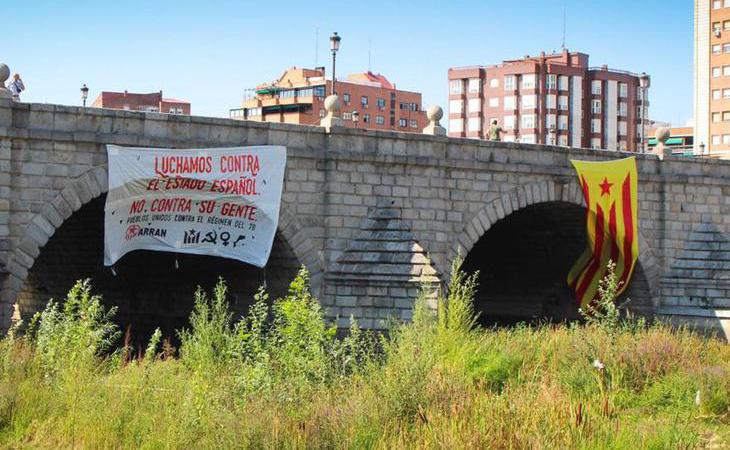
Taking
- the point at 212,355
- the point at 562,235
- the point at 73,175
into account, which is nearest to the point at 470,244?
the point at 562,235

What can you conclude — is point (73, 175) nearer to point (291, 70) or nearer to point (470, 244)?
point (470, 244)

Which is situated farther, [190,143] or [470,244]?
[470,244]

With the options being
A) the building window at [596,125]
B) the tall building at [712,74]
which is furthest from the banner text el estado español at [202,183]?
the building window at [596,125]

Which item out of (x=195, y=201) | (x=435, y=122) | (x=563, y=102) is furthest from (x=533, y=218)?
(x=563, y=102)

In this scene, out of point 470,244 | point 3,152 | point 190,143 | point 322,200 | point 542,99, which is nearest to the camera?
point 3,152

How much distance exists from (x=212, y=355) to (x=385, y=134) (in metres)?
10.8

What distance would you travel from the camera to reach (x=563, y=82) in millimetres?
79312

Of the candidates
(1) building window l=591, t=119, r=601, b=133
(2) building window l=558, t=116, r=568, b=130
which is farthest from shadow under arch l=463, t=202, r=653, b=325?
(1) building window l=591, t=119, r=601, b=133

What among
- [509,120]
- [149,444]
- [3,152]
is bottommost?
[149,444]

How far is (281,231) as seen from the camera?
22.4 m

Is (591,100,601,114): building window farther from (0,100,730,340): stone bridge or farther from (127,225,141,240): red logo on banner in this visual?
(127,225,141,240): red logo on banner

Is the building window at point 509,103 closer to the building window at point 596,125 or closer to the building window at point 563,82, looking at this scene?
the building window at point 563,82

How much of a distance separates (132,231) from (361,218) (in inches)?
190

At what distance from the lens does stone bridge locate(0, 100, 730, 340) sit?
19.7 metres
